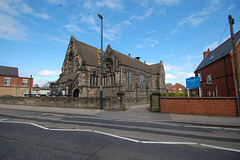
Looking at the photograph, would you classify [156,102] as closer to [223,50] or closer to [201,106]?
[201,106]

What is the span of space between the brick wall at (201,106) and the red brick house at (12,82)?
139 feet

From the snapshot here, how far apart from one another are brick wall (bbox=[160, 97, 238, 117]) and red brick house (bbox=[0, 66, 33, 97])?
4234 cm

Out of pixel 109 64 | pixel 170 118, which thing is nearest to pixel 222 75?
pixel 170 118

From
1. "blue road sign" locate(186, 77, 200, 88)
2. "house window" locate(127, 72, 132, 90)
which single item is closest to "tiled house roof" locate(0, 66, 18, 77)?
"house window" locate(127, 72, 132, 90)

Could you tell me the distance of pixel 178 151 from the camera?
11.9 feet

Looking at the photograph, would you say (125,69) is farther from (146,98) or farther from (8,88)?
(8,88)

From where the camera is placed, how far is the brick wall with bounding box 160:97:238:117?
1006cm

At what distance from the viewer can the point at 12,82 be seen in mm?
37094

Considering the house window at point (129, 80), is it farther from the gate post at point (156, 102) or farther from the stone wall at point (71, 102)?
the gate post at point (156, 102)

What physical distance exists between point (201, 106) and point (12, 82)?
48849mm

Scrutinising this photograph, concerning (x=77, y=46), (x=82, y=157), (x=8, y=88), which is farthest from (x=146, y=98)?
(x=8, y=88)

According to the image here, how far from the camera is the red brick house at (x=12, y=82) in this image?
35625mm

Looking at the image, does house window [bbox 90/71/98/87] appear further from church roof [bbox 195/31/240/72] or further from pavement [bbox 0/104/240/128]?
church roof [bbox 195/31/240/72]

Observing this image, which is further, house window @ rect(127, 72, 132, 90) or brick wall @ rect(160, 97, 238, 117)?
house window @ rect(127, 72, 132, 90)
